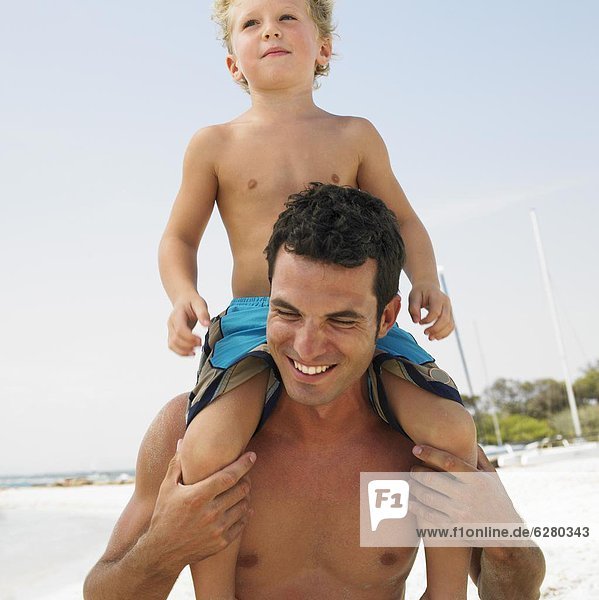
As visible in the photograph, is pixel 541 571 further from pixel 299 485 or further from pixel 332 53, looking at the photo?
pixel 332 53

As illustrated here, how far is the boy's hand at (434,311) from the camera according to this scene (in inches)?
139

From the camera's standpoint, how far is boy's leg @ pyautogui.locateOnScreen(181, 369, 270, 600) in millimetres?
3125

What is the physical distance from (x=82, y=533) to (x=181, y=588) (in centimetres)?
1251

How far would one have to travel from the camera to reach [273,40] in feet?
12.8

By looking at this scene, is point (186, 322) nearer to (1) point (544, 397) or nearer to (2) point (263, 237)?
(2) point (263, 237)

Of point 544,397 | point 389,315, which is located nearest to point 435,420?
point 389,315

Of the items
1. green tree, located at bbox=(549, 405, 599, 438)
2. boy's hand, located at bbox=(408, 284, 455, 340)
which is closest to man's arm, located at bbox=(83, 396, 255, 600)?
boy's hand, located at bbox=(408, 284, 455, 340)

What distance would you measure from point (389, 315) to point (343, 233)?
47 centimetres

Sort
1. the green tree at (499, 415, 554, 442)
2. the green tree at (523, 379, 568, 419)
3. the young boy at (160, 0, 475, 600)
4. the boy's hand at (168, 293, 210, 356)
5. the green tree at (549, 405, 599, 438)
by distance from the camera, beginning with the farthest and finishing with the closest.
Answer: the green tree at (523, 379, 568, 419) < the green tree at (499, 415, 554, 442) < the green tree at (549, 405, 599, 438) < the boy's hand at (168, 293, 210, 356) < the young boy at (160, 0, 475, 600)

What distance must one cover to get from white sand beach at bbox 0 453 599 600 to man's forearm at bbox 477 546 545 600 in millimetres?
2818

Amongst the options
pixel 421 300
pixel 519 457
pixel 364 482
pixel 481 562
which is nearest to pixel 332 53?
pixel 421 300

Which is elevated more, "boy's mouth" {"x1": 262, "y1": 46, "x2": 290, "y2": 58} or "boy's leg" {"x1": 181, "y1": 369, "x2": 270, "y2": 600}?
"boy's mouth" {"x1": 262, "y1": 46, "x2": 290, "y2": 58}

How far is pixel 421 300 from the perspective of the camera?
3.61 metres

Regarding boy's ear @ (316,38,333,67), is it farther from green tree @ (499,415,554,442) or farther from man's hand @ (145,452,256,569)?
green tree @ (499,415,554,442)
